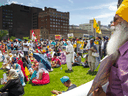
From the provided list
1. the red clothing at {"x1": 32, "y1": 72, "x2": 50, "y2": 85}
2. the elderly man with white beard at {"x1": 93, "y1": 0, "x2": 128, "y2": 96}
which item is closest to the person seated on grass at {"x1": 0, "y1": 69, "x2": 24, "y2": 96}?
the red clothing at {"x1": 32, "y1": 72, "x2": 50, "y2": 85}

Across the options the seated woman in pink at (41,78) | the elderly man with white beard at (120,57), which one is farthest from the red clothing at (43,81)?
the elderly man with white beard at (120,57)

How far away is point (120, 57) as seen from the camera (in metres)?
0.75

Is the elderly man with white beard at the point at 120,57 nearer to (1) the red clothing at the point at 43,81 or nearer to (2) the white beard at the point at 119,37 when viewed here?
(2) the white beard at the point at 119,37

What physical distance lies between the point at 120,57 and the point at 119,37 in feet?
0.63

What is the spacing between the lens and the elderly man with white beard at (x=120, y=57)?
2.22ft

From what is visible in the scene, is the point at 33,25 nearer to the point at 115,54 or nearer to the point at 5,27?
the point at 5,27

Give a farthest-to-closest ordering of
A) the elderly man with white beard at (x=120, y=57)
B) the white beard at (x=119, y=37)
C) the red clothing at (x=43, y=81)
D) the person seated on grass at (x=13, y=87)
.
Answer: the red clothing at (x=43, y=81), the person seated on grass at (x=13, y=87), the white beard at (x=119, y=37), the elderly man with white beard at (x=120, y=57)

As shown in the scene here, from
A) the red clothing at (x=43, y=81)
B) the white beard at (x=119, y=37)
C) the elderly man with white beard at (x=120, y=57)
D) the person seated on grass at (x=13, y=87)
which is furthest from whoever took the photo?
the red clothing at (x=43, y=81)

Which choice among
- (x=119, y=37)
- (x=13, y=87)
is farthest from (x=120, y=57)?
(x=13, y=87)

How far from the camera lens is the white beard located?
84 cm

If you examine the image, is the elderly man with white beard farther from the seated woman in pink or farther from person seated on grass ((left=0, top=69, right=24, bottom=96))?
the seated woman in pink

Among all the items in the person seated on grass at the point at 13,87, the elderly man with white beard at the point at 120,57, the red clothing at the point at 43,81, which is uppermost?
the elderly man with white beard at the point at 120,57

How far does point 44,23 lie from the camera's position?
65250mm

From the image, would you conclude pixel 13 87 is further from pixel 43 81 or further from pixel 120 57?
pixel 120 57
